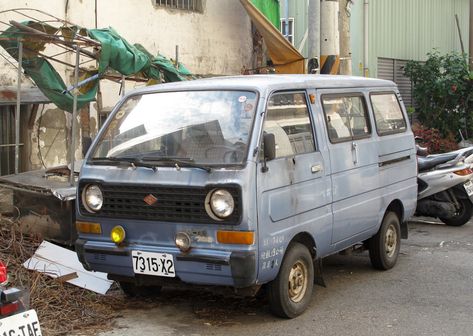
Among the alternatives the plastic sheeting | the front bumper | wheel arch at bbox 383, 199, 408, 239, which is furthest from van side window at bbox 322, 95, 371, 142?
the plastic sheeting

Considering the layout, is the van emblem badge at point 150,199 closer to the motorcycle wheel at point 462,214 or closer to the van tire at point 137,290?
the van tire at point 137,290

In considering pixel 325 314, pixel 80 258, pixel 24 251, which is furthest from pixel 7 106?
pixel 325 314

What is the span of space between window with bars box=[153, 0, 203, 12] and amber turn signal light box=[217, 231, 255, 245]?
6941 mm

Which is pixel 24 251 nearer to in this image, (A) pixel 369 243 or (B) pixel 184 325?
(B) pixel 184 325

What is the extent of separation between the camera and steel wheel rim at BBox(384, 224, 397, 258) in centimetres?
725

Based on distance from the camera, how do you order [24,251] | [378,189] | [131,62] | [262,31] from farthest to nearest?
[262,31] < [131,62] < [378,189] < [24,251]

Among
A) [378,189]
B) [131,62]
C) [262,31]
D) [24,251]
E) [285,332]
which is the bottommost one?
[285,332]

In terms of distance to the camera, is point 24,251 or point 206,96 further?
point 24,251

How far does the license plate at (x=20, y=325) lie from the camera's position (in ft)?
12.1

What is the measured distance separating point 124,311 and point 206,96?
198 cm

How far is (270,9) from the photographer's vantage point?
12.7 metres

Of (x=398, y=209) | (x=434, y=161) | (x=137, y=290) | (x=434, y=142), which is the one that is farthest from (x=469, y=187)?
(x=137, y=290)

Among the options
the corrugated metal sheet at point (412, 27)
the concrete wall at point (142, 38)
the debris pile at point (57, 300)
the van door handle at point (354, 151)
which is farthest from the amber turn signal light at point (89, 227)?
the corrugated metal sheet at point (412, 27)

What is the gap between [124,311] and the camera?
5777mm
